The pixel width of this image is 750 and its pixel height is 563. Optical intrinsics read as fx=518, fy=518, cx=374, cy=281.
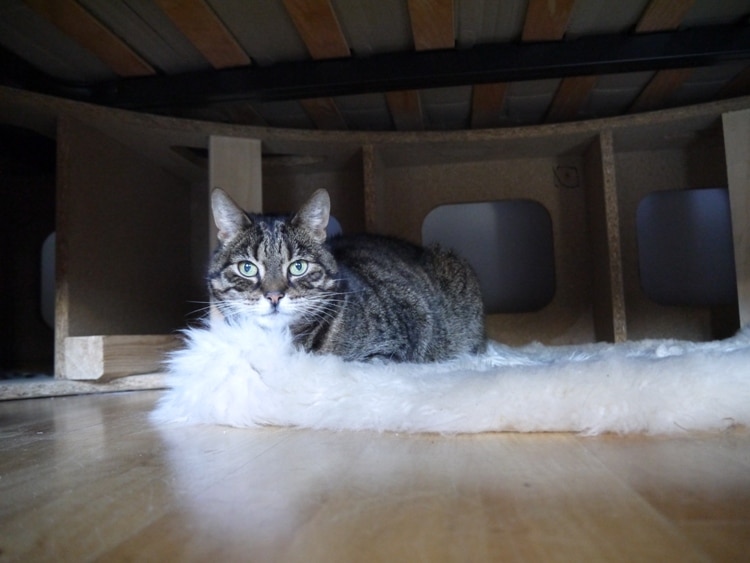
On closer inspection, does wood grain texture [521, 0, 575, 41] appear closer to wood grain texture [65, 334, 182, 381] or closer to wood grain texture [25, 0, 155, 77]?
wood grain texture [25, 0, 155, 77]

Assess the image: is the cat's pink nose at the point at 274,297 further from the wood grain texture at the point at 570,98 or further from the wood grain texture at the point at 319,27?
the wood grain texture at the point at 570,98

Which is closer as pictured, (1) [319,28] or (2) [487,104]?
(1) [319,28]

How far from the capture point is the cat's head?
136 cm

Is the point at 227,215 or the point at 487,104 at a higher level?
the point at 487,104

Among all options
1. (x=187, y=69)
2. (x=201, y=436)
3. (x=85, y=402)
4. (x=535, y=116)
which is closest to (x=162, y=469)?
(x=201, y=436)

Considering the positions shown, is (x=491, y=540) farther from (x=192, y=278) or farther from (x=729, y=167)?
(x=192, y=278)

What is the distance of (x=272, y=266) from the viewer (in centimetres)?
141

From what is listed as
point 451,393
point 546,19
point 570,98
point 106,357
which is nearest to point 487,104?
point 570,98

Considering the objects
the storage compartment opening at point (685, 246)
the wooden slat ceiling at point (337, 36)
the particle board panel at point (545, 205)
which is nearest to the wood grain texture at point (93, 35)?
the wooden slat ceiling at point (337, 36)

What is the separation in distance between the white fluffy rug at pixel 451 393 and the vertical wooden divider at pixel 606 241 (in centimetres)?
121

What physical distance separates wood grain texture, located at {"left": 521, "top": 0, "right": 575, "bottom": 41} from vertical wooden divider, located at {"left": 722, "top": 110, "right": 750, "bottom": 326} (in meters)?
0.90

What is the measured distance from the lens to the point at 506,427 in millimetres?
877

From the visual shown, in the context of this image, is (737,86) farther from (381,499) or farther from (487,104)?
(381,499)

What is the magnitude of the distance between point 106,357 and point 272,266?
66cm
